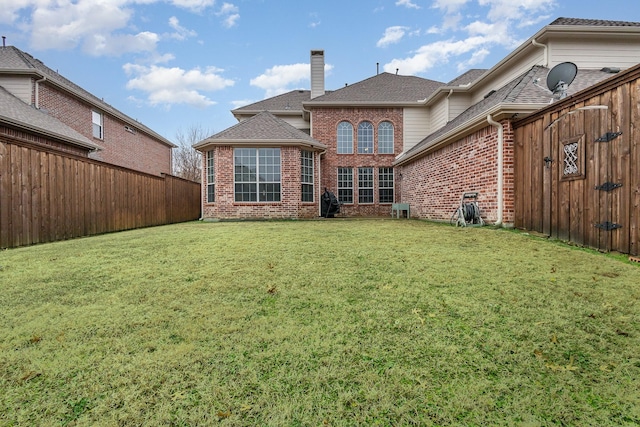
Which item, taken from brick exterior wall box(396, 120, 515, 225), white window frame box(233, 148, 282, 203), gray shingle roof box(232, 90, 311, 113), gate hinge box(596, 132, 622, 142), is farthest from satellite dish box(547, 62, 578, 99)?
gray shingle roof box(232, 90, 311, 113)

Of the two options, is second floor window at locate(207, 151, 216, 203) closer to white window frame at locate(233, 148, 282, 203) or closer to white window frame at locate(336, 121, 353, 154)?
white window frame at locate(233, 148, 282, 203)

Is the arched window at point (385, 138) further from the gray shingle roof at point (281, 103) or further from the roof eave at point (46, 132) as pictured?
the roof eave at point (46, 132)

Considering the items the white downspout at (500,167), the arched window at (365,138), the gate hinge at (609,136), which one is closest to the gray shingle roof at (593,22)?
the white downspout at (500,167)

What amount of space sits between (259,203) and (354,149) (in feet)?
20.0

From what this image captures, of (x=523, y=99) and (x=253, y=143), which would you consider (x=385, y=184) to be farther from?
(x=523, y=99)

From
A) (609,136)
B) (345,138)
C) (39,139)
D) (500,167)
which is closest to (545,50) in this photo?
(500,167)

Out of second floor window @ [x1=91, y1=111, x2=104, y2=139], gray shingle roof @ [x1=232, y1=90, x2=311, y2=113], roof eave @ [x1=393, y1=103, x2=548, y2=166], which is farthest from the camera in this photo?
gray shingle roof @ [x1=232, y1=90, x2=311, y2=113]

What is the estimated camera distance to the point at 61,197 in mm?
6656

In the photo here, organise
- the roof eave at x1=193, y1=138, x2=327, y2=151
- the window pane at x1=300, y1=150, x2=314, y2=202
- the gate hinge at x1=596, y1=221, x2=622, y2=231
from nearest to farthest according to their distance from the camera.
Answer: the gate hinge at x1=596, y1=221, x2=622, y2=231
the roof eave at x1=193, y1=138, x2=327, y2=151
the window pane at x1=300, y1=150, x2=314, y2=202

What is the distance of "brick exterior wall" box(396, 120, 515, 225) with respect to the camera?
643 centimetres

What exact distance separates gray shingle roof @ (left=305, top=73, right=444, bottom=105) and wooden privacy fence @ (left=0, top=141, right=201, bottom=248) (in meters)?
9.41

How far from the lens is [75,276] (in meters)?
3.43

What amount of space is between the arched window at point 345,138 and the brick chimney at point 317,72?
3.03 metres

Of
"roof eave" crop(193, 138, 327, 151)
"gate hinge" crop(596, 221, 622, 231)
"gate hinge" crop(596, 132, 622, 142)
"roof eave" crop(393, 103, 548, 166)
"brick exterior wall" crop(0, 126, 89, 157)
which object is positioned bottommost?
"gate hinge" crop(596, 221, 622, 231)
